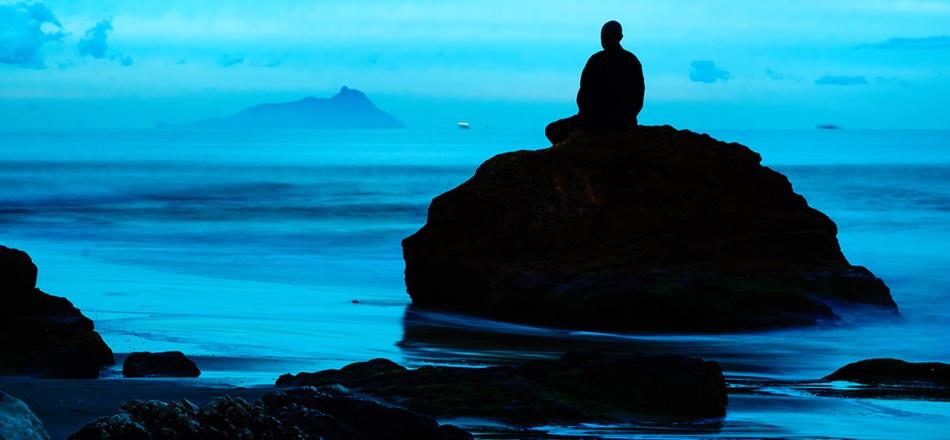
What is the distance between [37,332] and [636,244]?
221 inches

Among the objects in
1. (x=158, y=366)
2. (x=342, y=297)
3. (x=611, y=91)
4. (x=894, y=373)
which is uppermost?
(x=611, y=91)

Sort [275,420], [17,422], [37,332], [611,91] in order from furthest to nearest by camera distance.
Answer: [611,91]
[37,332]
[275,420]
[17,422]

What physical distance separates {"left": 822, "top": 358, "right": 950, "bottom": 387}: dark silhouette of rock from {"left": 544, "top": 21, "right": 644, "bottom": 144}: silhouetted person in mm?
5737

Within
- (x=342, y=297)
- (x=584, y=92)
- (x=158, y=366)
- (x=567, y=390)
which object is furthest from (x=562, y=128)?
(x=567, y=390)

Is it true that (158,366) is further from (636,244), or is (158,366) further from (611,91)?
(611,91)

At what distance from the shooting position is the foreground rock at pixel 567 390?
6.31 meters

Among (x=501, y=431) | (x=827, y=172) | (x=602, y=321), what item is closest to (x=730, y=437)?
(x=501, y=431)

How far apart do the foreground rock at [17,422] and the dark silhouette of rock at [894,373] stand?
540 cm

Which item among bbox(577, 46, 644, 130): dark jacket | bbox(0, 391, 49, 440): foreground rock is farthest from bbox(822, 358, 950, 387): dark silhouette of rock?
bbox(577, 46, 644, 130): dark jacket

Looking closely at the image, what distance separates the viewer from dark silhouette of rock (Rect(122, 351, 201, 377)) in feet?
26.1

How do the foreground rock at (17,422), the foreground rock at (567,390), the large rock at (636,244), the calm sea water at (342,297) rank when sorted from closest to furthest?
the foreground rock at (17,422) < the foreground rock at (567,390) < the calm sea water at (342,297) < the large rock at (636,244)

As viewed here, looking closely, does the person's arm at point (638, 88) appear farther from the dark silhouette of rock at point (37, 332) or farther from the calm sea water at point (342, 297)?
the dark silhouette of rock at point (37, 332)

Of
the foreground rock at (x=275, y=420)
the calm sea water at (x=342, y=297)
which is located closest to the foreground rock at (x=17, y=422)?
the foreground rock at (x=275, y=420)

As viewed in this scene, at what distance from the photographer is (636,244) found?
495 inches
